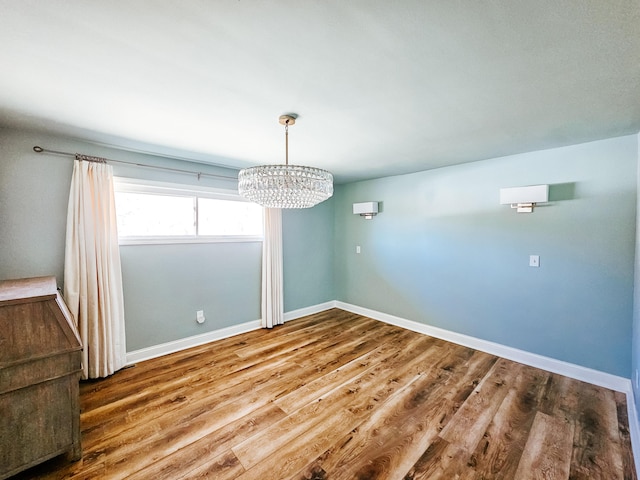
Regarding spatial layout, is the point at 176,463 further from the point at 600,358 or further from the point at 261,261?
the point at 600,358

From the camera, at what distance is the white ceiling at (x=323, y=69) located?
104 centimetres

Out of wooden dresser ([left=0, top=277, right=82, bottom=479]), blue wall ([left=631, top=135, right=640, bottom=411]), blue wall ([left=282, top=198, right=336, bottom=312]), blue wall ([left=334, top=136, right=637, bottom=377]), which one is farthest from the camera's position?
blue wall ([left=282, top=198, right=336, bottom=312])

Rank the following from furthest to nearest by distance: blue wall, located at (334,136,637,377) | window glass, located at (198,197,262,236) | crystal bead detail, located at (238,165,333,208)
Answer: window glass, located at (198,197,262,236)
blue wall, located at (334,136,637,377)
crystal bead detail, located at (238,165,333,208)

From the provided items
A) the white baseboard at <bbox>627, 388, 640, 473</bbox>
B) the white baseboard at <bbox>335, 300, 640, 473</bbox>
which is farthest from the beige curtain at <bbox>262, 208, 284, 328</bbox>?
the white baseboard at <bbox>627, 388, 640, 473</bbox>

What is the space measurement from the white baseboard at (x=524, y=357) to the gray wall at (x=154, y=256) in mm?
1712

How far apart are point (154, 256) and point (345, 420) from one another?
2.59 meters

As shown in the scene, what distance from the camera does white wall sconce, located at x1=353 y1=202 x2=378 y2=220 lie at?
414 centimetres

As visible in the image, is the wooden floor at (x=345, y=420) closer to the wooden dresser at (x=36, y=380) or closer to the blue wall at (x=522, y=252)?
the wooden dresser at (x=36, y=380)

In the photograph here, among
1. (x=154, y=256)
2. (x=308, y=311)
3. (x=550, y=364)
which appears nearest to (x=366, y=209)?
(x=308, y=311)

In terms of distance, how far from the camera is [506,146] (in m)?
2.63

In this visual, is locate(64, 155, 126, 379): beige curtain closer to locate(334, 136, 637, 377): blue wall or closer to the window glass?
the window glass

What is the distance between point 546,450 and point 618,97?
234 centimetres

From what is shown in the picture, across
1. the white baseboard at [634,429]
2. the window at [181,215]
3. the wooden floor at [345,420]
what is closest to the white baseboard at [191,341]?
the wooden floor at [345,420]

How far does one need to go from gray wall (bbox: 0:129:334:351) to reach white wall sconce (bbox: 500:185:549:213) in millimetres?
2744
